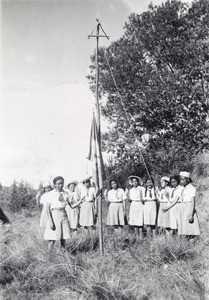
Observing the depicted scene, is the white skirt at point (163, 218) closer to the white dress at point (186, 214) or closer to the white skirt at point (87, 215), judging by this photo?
the white dress at point (186, 214)

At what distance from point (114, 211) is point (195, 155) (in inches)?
318

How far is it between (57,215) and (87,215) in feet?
14.3

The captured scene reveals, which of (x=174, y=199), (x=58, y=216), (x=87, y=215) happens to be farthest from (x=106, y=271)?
(x=87, y=215)

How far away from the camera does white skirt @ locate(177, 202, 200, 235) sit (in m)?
7.25

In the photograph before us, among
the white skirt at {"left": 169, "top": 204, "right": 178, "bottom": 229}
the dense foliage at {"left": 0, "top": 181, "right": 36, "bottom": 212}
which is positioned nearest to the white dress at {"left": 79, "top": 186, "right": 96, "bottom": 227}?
the white skirt at {"left": 169, "top": 204, "right": 178, "bottom": 229}

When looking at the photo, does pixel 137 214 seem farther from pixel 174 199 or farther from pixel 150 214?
pixel 174 199

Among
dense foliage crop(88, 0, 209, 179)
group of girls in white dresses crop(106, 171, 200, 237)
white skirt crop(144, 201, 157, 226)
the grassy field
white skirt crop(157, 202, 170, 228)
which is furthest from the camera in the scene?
dense foliage crop(88, 0, 209, 179)

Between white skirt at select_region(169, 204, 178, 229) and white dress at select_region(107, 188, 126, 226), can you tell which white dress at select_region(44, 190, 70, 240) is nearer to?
white skirt at select_region(169, 204, 178, 229)

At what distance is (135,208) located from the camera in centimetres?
998

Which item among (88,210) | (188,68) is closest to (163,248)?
(88,210)

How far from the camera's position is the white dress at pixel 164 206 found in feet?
30.5

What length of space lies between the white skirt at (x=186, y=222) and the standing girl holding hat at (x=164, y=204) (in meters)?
1.56

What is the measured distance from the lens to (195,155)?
17.2 metres

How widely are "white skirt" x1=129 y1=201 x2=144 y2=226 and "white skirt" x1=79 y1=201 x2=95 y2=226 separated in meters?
1.62
